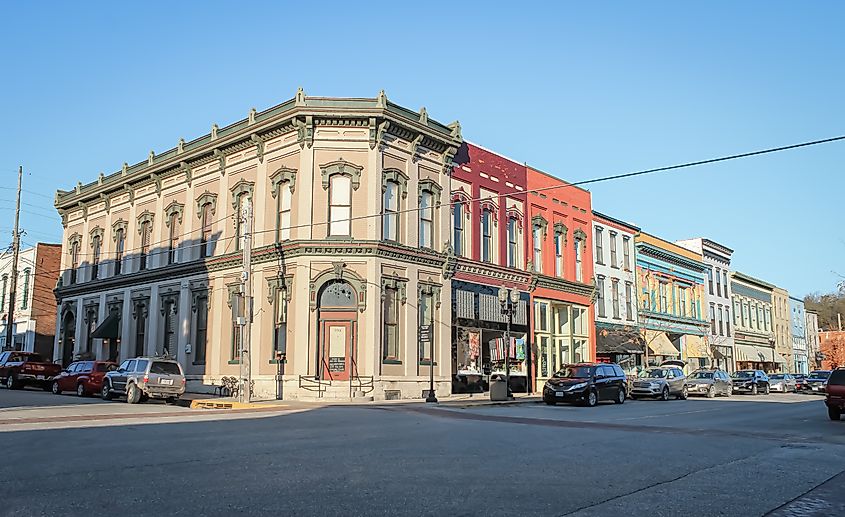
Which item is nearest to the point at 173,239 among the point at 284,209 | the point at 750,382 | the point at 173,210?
the point at 173,210

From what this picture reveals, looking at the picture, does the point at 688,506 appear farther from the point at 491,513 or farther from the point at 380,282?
the point at 380,282

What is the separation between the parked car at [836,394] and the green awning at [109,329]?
3349cm

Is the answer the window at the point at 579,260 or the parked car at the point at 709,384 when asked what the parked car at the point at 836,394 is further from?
the window at the point at 579,260

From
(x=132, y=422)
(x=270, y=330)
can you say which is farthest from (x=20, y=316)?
(x=132, y=422)

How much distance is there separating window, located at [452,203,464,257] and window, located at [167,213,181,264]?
1413 centimetres

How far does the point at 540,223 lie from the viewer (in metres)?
39.3

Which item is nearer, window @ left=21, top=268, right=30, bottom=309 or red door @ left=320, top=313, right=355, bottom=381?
red door @ left=320, top=313, right=355, bottom=381

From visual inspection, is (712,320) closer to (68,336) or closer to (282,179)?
(282,179)

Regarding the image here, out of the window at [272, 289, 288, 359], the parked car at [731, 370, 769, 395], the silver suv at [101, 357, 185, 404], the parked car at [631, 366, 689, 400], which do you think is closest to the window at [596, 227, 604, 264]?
the parked car at [731, 370, 769, 395]

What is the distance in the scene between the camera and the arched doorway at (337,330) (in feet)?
93.1

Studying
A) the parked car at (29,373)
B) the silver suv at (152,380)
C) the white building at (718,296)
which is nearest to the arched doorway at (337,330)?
the silver suv at (152,380)

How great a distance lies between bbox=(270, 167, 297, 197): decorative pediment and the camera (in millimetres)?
30203

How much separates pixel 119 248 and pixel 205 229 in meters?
9.10

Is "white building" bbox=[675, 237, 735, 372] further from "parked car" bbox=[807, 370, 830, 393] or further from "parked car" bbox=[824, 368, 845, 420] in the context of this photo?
"parked car" bbox=[824, 368, 845, 420]
